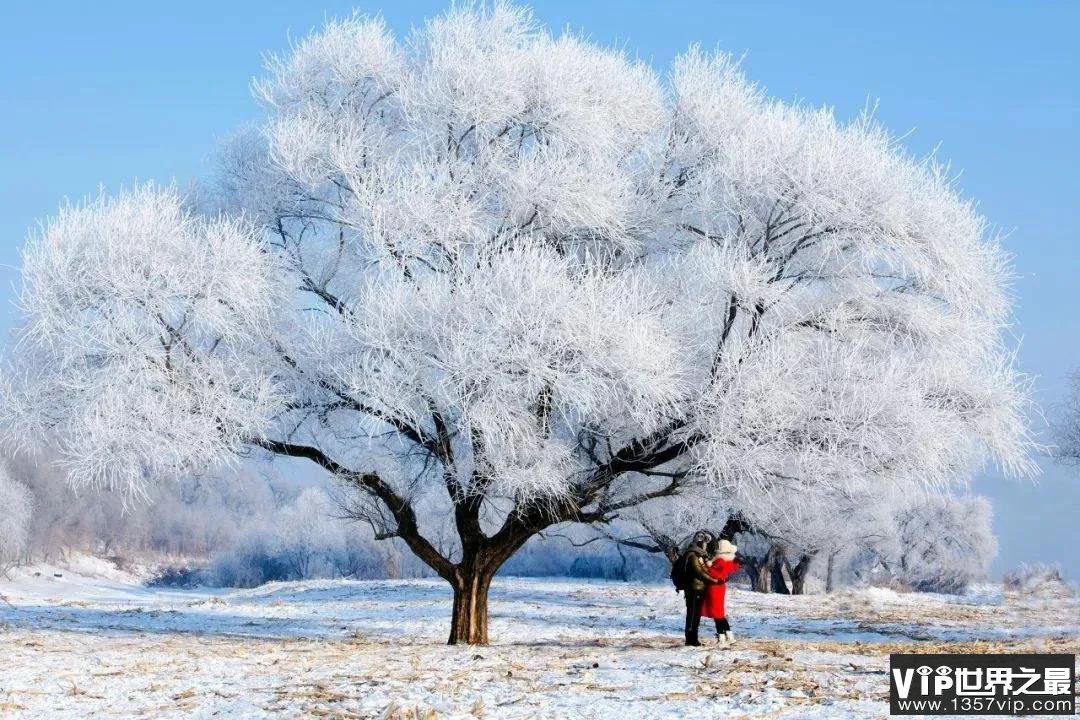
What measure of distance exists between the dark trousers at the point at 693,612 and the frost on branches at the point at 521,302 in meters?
2.02

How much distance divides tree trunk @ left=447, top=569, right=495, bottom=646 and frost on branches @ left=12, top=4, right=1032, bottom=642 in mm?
53

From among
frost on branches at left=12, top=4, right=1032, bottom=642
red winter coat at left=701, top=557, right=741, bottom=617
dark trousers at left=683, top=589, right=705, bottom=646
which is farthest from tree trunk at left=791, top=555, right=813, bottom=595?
red winter coat at left=701, top=557, right=741, bottom=617

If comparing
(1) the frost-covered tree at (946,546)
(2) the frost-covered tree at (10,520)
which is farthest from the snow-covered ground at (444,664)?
(1) the frost-covered tree at (946,546)

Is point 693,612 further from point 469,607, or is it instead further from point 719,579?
point 469,607

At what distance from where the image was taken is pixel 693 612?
12820 mm

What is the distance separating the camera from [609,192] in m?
15.5

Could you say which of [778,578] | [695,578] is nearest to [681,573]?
[695,578]

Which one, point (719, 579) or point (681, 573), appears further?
point (681, 573)

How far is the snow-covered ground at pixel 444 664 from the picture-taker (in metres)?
9.27

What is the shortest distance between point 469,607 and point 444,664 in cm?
496

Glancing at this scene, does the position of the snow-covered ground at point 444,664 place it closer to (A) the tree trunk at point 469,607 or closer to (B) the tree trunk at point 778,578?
(A) the tree trunk at point 469,607

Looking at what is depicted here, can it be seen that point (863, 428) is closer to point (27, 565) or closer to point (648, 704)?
point (648, 704)

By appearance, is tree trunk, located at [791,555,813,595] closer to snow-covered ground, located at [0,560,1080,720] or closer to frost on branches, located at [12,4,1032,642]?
snow-covered ground, located at [0,560,1080,720]

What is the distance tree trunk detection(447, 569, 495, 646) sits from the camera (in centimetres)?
1680
